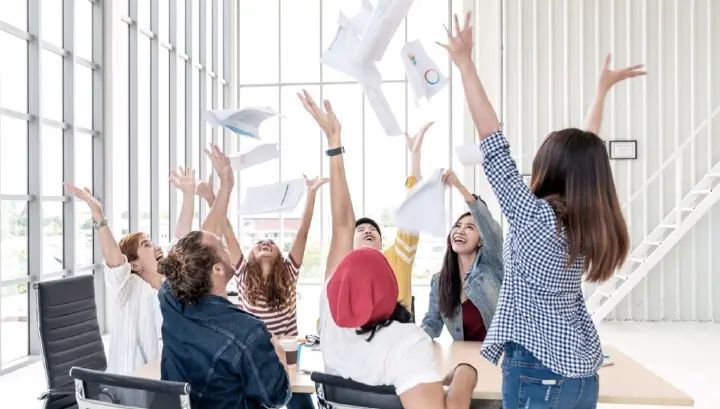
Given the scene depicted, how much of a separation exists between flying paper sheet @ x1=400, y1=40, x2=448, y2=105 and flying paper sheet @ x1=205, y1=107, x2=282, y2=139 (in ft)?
2.00

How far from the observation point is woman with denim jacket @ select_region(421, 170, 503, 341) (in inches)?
118

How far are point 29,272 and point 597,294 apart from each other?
20.8 ft

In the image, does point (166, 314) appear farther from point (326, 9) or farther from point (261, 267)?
point (326, 9)

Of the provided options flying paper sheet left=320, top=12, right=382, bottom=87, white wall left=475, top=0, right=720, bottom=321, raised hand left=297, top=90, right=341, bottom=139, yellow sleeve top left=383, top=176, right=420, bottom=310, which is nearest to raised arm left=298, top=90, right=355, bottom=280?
raised hand left=297, top=90, right=341, bottom=139

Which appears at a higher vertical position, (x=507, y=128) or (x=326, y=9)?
(x=326, y=9)

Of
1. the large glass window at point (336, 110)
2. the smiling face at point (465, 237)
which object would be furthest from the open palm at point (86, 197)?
the large glass window at point (336, 110)

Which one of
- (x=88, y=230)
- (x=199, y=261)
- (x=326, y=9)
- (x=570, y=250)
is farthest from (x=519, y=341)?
(x=326, y=9)

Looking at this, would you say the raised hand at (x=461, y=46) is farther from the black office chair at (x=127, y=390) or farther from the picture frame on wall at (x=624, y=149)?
the picture frame on wall at (x=624, y=149)

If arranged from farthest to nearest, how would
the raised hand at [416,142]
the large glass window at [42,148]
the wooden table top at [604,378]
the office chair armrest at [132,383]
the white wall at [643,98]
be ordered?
the white wall at [643,98] → the large glass window at [42,148] → the raised hand at [416,142] → the wooden table top at [604,378] → the office chair armrest at [132,383]

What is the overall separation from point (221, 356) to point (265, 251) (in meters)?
1.55

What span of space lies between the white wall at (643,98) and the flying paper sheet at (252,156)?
636 cm

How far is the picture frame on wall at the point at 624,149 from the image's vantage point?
8.89 meters

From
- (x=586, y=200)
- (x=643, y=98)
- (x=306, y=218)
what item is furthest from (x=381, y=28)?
(x=643, y=98)

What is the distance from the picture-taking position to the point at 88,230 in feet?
23.1
